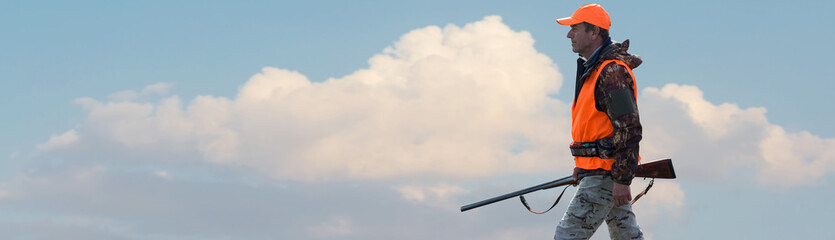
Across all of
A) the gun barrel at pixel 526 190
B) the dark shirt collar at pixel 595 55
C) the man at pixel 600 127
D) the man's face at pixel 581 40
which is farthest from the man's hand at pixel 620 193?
the man's face at pixel 581 40

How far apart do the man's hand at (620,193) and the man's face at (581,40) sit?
115 cm

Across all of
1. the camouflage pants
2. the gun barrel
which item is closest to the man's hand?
the camouflage pants

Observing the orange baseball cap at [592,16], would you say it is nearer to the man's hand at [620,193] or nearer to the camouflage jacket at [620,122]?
the camouflage jacket at [620,122]

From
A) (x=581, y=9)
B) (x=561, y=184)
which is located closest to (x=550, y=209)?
(x=561, y=184)

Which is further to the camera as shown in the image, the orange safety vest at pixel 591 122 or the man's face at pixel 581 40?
the man's face at pixel 581 40

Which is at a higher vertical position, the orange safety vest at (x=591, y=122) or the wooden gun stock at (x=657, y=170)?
the orange safety vest at (x=591, y=122)

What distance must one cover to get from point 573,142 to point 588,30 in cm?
92

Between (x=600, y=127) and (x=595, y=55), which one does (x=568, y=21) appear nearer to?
(x=595, y=55)

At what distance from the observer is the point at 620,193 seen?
6.55 meters

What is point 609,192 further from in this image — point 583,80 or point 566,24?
point 566,24

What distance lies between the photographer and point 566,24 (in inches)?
279

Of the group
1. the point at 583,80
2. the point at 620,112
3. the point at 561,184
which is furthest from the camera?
the point at 561,184

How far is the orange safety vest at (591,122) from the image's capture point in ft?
21.8

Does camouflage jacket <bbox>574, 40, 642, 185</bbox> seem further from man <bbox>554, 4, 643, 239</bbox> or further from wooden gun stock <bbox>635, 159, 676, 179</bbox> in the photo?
wooden gun stock <bbox>635, 159, 676, 179</bbox>
